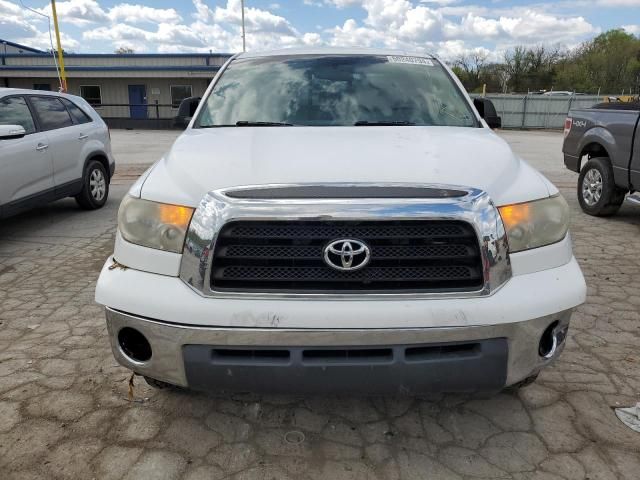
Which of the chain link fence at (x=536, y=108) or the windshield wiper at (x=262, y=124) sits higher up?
the windshield wiper at (x=262, y=124)

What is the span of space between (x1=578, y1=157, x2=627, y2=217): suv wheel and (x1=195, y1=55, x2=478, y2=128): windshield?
4052 millimetres

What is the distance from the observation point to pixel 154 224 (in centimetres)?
224

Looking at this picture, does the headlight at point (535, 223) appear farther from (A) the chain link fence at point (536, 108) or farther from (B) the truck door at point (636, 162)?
(A) the chain link fence at point (536, 108)

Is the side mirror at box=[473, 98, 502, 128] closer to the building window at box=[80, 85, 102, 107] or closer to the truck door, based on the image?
the truck door

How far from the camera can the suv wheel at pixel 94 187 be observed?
7.48m

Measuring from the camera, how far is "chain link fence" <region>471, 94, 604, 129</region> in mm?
29734

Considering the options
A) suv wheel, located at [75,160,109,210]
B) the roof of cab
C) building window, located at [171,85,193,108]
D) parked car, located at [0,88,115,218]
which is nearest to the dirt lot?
the roof of cab

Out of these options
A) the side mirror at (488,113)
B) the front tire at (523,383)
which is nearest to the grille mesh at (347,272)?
the front tire at (523,383)

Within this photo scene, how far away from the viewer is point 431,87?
143 inches

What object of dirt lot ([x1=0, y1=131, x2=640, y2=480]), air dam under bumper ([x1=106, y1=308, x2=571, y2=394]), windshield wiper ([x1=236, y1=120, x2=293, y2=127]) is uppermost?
windshield wiper ([x1=236, y1=120, x2=293, y2=127])

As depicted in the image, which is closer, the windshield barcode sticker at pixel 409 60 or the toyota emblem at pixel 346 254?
the toyota emblem at pixel 346 254

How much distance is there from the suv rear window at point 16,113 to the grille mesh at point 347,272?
5.10 meters

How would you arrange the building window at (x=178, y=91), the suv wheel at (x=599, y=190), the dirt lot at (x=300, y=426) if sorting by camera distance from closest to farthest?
the dirt lot at (x=300, y=426) → the suv wheel at (x=599, y=190) → the building window at (x=178, y=91)

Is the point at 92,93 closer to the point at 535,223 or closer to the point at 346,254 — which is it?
the point at 346,254
